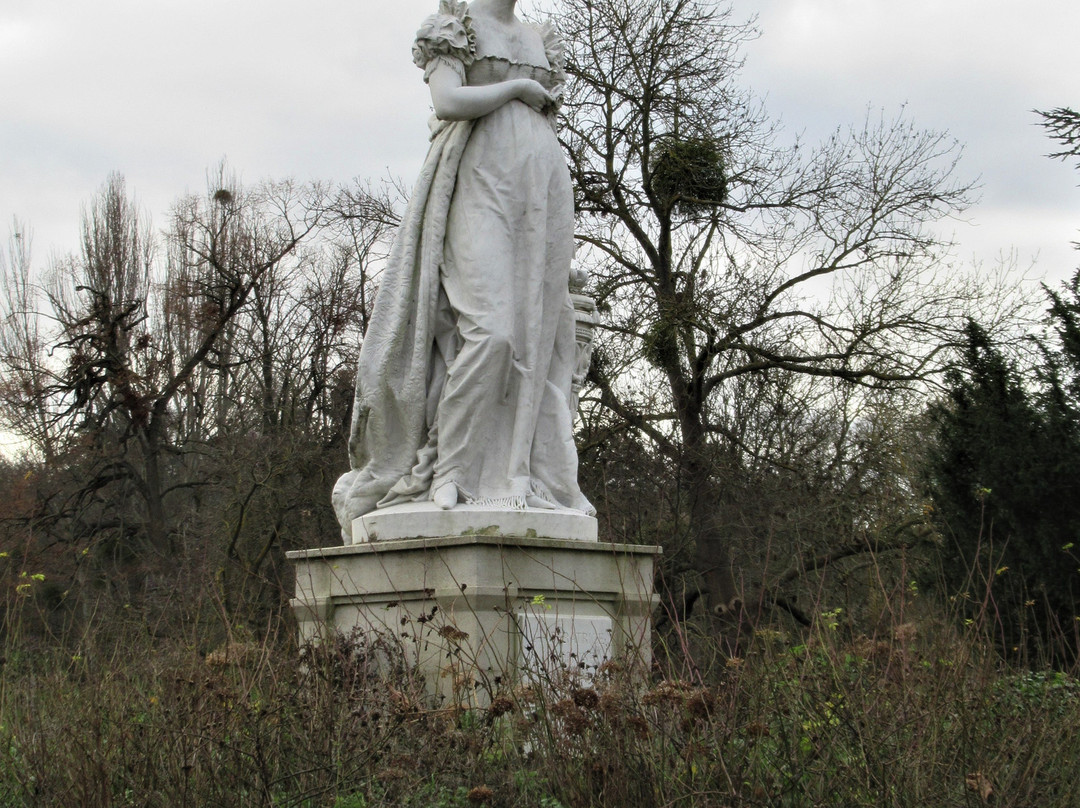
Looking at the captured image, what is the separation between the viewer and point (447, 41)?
16.6 ft

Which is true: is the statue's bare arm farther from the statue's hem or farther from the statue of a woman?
the statue's hem

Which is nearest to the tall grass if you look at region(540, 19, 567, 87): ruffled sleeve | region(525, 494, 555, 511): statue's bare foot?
region(525, 494, 555, 511): statue's bare foot

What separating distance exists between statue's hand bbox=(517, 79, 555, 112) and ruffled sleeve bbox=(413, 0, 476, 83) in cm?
25

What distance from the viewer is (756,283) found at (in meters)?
14.0

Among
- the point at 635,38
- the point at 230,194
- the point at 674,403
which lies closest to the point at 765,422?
the point at 674,403

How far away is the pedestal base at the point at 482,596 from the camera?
172 inches

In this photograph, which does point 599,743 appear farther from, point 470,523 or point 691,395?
point 691,395

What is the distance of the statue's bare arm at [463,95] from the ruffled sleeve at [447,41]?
48 millimetres

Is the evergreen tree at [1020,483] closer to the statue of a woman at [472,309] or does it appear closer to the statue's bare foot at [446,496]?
the statue of a woman at [472,309]

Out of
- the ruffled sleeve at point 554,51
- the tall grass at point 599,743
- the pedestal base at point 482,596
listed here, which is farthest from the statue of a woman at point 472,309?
the tall grass at point 599,743

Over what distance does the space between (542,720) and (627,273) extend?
1154cm

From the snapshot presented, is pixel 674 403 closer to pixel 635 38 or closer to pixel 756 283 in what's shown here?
pixel 756 283

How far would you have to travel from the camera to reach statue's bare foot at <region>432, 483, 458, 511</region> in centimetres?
483

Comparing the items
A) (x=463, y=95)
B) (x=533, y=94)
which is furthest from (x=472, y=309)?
(x=533, y=94)
